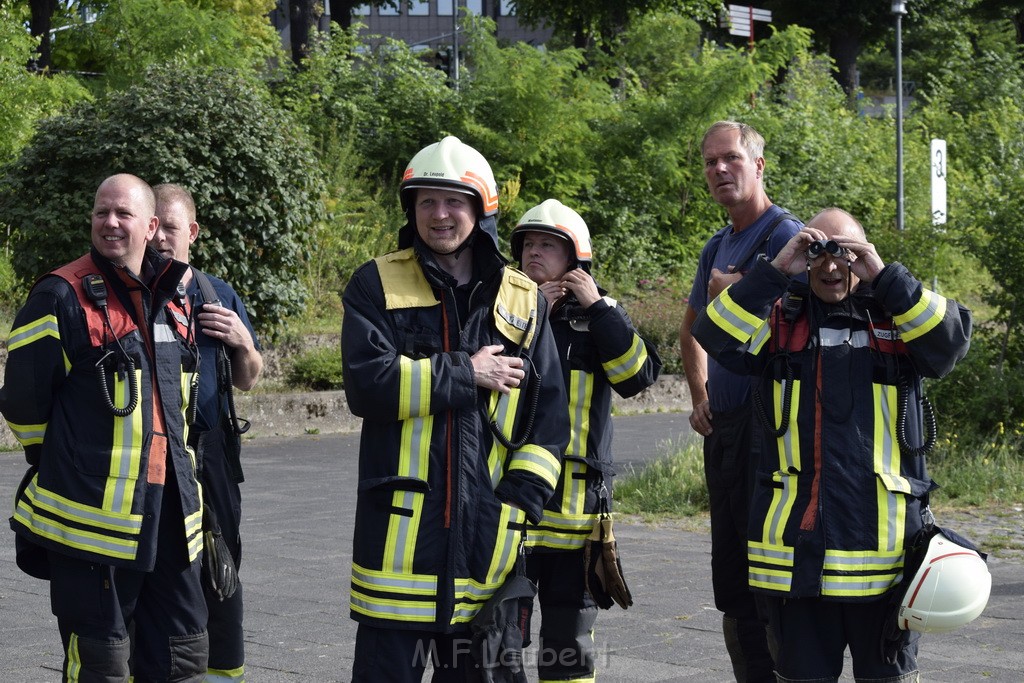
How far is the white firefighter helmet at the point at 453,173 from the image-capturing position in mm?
3977

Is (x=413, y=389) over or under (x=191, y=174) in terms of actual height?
under

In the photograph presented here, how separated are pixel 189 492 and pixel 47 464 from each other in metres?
0.46

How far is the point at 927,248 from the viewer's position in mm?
11758

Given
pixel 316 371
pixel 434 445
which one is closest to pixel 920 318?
pixel 434 445

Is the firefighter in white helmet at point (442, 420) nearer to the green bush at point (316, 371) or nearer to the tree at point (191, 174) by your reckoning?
the tree at point (191, 174)

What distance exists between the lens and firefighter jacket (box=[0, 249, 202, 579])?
4.21 m

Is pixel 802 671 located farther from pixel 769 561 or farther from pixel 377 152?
pixel 377 152

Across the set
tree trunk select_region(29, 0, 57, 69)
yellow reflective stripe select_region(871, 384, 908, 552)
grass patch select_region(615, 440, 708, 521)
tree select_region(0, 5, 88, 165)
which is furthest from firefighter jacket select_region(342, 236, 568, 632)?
tree trunk select_region(29, 0, 57, 69)

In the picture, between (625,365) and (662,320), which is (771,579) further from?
(662,320)

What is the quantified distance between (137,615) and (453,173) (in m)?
1.85

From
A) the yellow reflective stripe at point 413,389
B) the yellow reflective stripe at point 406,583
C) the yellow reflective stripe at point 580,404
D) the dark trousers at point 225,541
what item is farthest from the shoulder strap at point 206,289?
the yellow reflective stripe at point 406,583

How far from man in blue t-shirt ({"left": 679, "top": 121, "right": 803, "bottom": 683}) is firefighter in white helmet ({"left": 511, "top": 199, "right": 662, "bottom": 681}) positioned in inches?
13.3

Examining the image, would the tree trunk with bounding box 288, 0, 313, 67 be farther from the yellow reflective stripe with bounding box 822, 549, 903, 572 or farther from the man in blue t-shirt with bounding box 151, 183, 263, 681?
the yellow reflective stripe with bounding box 822, 549, 903, 572

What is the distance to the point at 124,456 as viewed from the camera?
426 cm
